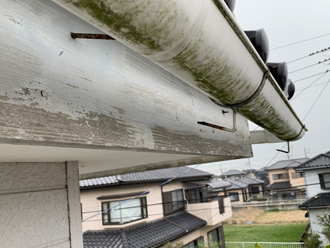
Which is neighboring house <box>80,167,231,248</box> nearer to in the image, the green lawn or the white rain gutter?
the green lawn

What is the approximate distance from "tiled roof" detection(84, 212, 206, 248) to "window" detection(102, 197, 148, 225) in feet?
1.50

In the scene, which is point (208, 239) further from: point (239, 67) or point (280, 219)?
point (239, 67)

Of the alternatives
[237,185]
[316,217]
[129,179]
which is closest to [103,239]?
[129,179]

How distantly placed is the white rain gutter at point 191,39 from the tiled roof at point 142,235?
11986 mm

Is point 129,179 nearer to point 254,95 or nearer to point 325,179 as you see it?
point 254,95

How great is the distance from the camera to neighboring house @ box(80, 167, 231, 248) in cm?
1267

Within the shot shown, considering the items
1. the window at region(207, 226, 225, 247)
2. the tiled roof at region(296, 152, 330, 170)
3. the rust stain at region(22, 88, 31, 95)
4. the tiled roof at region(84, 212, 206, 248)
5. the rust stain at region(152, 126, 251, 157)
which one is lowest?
the window at region(207, 226, 225, 247)

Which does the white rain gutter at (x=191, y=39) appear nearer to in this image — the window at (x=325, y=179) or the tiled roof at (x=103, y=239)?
the tiled roof at (x=103, y=239)

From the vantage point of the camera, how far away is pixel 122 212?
13.0m

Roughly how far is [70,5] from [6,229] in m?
1.20

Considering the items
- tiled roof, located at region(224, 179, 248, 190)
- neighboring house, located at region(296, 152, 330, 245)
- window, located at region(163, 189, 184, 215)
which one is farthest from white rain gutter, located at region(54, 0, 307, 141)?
tiled roof, located at region(224, 179, 248, 190)

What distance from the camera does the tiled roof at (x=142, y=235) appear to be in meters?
11.9

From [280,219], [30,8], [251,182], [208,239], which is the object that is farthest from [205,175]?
[251,182]

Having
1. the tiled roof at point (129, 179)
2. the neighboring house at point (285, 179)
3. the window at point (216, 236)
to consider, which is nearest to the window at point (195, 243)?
the window at point (216, 236)
